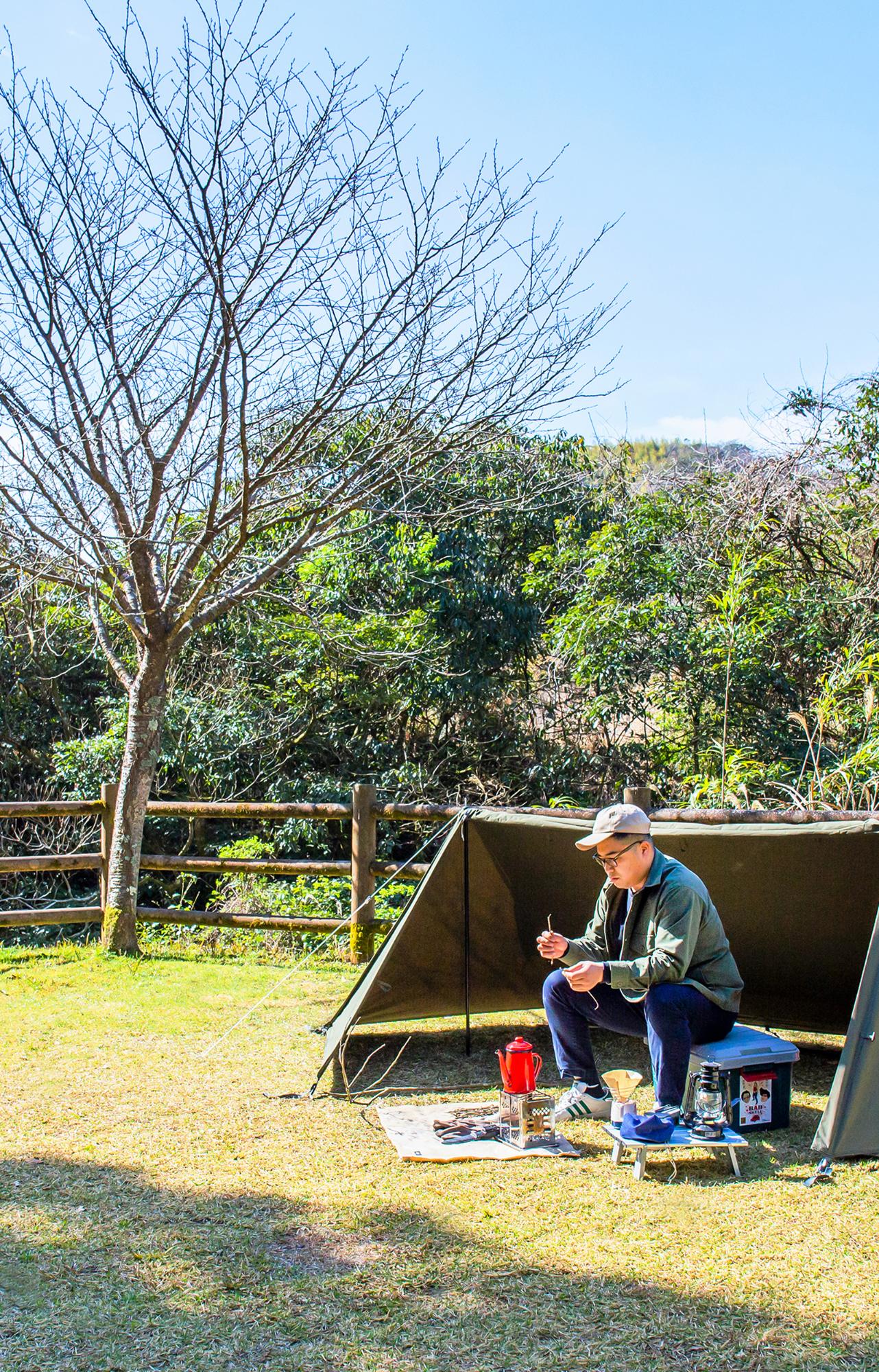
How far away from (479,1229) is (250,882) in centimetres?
623

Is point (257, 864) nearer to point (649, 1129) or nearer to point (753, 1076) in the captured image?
point (753, 1076)

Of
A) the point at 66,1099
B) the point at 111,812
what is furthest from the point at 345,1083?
the point at 111,812

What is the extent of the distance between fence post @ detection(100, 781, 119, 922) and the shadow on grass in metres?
3.54

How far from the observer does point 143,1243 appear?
3010 millimetres

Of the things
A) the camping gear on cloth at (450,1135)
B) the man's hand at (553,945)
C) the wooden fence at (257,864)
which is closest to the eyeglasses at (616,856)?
the man's hand at (553,945)

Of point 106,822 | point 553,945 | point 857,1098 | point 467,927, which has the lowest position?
point 857,1098

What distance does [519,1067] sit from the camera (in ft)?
12.5

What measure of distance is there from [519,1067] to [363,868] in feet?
9.25

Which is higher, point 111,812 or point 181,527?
point 181,527

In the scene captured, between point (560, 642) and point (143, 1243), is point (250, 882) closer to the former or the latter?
point (560, 642)

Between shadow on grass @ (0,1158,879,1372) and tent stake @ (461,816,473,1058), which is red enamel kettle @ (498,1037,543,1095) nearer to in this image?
shadow on grass @ (0,1158,879,1372)

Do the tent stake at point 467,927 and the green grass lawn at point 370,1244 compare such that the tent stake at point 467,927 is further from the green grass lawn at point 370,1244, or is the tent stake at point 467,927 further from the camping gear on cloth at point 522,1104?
the camping gear on cloth at point 522,1104

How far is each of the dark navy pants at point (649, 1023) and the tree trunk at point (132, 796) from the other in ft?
10.5

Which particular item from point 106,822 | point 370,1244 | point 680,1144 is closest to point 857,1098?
point 680,1144
